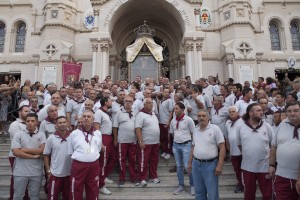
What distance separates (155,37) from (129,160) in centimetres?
1519

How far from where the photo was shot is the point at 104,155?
6.04m

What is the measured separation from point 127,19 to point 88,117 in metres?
15.3

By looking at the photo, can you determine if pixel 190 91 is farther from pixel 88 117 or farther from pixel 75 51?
pixel 75 51

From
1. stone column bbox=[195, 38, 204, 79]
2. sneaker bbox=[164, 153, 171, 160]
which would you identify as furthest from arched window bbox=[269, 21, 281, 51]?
sneaker bbox=[164, 153, 171, 160]

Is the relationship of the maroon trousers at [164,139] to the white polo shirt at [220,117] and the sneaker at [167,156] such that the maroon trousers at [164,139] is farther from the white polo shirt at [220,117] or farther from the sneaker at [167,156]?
the white polo shirt at [220,117]

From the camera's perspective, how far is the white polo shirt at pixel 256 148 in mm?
4539

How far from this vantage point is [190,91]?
7.55 metres

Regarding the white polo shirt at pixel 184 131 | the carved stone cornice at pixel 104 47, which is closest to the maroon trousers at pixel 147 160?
the white polo shirt at pixel 184 131

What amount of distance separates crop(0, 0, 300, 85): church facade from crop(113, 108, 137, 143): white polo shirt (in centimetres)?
979

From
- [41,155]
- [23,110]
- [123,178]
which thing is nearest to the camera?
[41,155]

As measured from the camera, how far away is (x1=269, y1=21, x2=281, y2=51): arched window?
18406 mm

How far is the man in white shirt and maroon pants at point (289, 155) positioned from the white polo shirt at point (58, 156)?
3731 millimetres

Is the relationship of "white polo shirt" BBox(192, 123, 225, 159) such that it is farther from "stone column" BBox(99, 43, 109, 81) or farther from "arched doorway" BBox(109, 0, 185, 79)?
"arched doorway" BBox(109, 0, 185, 79)

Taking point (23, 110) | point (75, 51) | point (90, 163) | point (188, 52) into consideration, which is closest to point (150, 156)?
point (90, 163)
